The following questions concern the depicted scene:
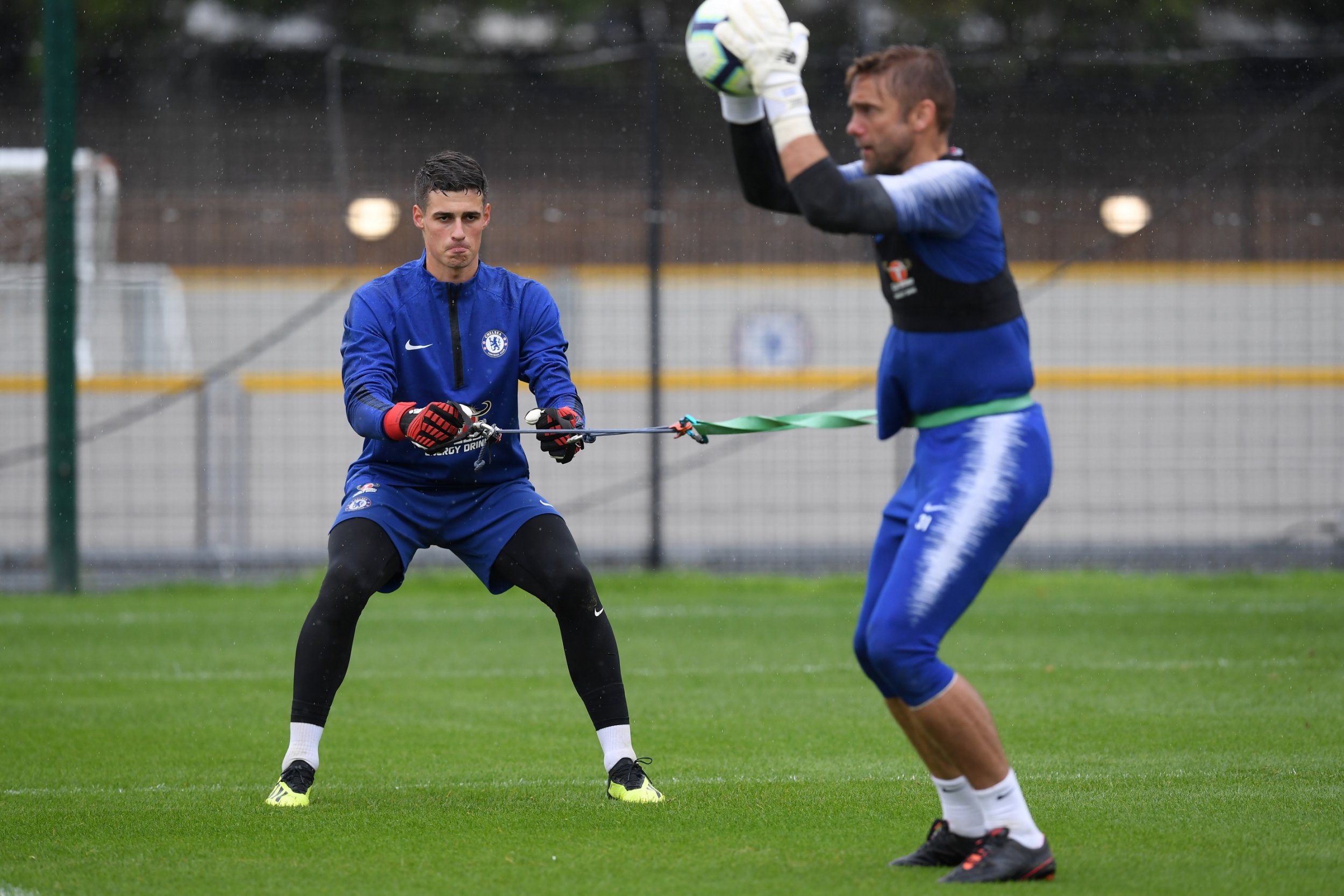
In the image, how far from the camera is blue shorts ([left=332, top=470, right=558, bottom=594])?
572cm

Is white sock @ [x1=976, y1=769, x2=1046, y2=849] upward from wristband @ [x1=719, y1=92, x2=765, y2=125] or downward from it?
downward

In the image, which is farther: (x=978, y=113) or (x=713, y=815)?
(x=978, y=113)

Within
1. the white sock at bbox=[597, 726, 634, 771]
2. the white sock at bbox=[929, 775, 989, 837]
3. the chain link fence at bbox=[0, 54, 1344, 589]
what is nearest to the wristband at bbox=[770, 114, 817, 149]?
the white sock at bbox=[929, 775, 989, 837]

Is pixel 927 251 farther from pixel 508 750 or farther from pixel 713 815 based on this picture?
pixel 508 750

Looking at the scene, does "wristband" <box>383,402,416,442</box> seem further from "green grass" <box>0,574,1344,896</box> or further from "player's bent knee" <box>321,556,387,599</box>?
"green grass" <box>0,574,1344,896</box>

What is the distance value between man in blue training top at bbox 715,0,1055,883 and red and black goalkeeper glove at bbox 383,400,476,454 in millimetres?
1352

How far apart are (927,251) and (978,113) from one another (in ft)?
29.4

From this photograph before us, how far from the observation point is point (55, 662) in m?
9.00

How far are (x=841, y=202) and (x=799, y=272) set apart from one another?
357 inches

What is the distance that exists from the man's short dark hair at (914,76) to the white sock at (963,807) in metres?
1.73

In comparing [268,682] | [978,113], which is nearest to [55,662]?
[268,682]

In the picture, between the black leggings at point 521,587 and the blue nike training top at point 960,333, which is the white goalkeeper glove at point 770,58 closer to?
the blue nike training top at point 960,333

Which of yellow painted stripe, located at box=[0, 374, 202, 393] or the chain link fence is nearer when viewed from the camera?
the chain link fence

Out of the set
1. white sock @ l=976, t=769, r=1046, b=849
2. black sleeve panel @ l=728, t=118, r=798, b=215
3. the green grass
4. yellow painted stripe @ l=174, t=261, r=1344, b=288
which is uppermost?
yellow painted stripe @ l=174, t=261, r=1344, b=288
